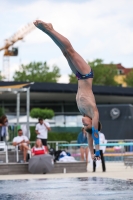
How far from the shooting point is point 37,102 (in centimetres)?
5444

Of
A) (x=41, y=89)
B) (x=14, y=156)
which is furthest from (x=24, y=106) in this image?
(x=14, y=156)

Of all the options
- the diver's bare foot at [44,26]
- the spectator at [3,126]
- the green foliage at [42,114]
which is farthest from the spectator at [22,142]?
the green foliage at [42,114]

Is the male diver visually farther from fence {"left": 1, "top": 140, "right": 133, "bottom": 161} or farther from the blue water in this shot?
fence {"left": 1, "top": 140, "right": 133, "bottom": 161}

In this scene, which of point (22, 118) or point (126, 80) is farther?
point (126, 80)

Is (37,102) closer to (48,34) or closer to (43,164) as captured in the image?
(43,164)

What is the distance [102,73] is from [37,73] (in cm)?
1124

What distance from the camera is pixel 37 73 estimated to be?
309ft

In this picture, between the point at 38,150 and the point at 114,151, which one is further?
the point at 114,151

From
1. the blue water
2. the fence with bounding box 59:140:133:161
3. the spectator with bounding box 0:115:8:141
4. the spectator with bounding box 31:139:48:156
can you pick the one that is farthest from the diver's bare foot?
the fence with bounding box 59:140:133:161

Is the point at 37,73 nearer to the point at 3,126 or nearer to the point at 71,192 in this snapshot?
the point at 3,126

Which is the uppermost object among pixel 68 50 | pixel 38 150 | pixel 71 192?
pixel 68 50

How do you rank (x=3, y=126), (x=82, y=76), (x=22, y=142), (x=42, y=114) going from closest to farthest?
1. (x=82, y=76)
2. (x=22, y=142)
3. (x=3, y=126)
4. (x=42, y=114)

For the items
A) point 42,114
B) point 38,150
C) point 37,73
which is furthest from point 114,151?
point 37,73

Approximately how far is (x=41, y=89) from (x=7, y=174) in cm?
2799
